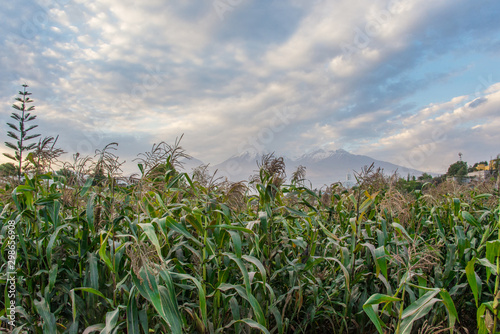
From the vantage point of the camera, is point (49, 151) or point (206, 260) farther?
point (49, 151)

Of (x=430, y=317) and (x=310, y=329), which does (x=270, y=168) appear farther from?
(x=430, y=317)

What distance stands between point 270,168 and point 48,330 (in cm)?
176

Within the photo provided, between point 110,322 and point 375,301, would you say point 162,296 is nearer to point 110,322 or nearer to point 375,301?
point 110,322

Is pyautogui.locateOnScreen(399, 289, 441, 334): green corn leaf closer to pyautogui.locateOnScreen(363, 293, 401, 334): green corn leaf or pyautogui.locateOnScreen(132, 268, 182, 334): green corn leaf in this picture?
pyautogui.locateOnScreen(363, 293, 401, 334): green corn leaf

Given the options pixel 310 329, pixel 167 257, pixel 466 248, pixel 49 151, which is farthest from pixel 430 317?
pixel 49 151

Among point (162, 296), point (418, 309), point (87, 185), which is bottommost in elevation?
point (418, 309)

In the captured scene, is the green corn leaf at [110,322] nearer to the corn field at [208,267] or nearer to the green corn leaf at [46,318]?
the corn field at [208,267]

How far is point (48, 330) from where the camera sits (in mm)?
1966

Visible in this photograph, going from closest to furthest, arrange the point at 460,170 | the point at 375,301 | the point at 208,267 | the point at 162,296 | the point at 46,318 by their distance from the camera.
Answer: the point at 162,296 → the point at 375,301 → the point at 46,318 → the point at 208,267 → the point at 460,170

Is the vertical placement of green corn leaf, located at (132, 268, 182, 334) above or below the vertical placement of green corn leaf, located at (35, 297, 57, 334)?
above

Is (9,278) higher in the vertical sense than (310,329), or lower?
higher

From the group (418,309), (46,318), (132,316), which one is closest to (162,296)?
(132,316)

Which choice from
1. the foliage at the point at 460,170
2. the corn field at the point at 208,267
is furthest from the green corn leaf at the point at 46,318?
the foliage at the point at 460,170

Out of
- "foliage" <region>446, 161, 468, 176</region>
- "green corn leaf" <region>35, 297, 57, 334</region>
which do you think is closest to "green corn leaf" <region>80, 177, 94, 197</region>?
"green corn leaf" <region>35, 297, 57, 334</region>
